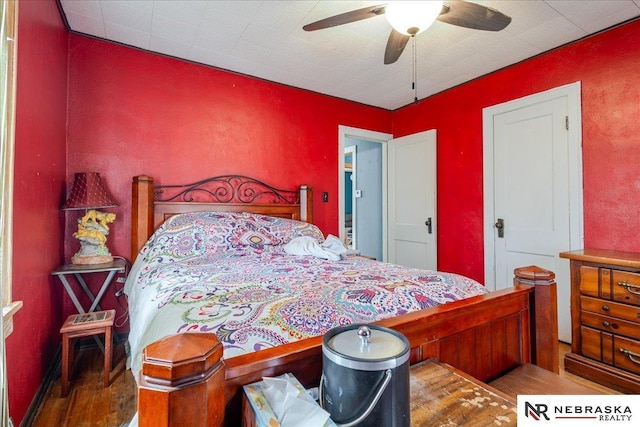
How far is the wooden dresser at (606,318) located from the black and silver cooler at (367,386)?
2108 mm

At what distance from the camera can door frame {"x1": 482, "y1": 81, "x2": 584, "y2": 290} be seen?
8.33 ft

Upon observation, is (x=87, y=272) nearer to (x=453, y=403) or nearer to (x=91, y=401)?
(x=91, y=401)

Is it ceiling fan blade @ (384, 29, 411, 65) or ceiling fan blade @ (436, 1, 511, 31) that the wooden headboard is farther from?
ceiling fan blade @ (436, 1, 511, 31)

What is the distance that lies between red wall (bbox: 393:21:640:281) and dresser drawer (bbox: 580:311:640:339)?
0.60 metres

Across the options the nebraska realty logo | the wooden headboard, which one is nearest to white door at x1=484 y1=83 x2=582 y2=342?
the wooden headboard

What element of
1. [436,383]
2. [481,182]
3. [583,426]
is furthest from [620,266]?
[436,383]

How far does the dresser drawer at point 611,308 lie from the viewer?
1.95m

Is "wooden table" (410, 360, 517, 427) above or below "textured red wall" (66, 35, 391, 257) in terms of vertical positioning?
below

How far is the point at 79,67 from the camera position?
2.48m

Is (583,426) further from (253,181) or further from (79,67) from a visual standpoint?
(79,67)

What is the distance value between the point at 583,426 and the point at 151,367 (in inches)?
41.7

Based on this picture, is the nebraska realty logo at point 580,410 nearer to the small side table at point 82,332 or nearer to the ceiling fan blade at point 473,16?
the ceiling fan blade at point 473,16

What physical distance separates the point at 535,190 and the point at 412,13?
2.06m

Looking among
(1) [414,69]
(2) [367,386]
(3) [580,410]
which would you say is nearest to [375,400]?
(2) [367,386]
